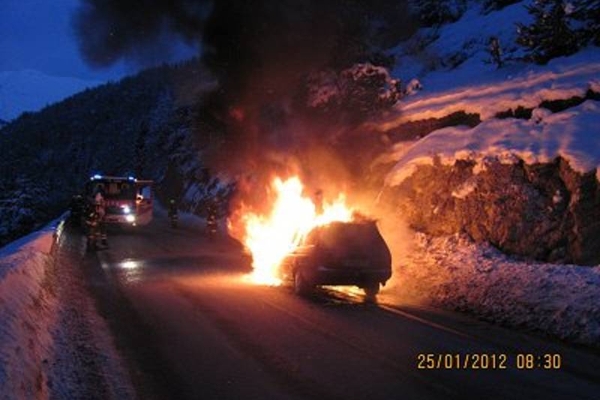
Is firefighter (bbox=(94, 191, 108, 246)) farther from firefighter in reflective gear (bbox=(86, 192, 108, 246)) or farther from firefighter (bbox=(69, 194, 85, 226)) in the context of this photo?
firefighter (bbox=(69, 194, 85, 226))

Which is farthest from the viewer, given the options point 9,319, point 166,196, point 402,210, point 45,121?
point 45,121

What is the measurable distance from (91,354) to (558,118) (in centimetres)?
1127

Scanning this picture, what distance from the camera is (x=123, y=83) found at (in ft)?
322

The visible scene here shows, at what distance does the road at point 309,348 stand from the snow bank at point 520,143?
477cm

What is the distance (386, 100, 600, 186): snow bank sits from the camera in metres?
13.5

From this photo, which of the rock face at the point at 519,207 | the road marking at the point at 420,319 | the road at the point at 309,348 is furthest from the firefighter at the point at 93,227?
the road marking at the point at 420,319

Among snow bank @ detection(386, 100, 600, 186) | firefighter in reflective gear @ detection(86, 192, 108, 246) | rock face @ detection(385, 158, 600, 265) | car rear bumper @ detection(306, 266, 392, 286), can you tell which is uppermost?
snow bank @ detection(386, 100, 600, 186)

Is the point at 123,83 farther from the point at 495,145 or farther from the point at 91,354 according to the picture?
the point at 91,354

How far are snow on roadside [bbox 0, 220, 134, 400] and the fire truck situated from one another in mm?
17477

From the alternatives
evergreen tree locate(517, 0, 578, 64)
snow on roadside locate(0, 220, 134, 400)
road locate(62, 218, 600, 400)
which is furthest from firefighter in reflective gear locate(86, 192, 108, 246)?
evergreen tree locate(517, 0, 578, 64)

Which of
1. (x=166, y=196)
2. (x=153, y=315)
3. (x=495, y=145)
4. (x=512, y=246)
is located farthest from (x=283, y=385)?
(x=166, y=196)

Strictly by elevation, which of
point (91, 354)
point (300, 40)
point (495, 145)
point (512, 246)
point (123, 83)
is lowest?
point (91, 354)

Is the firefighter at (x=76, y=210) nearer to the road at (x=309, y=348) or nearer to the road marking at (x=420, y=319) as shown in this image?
the road at (x=309, y=348)

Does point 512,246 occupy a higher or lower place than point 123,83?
lower
